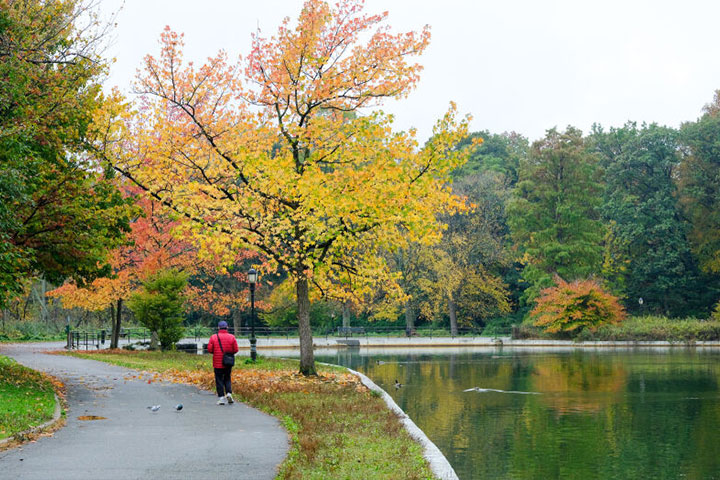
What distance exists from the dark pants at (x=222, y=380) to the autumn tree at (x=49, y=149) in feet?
14.6

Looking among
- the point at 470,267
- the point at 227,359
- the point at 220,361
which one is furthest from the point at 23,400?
the point at 470,267

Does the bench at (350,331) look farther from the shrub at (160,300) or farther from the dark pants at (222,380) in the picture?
the dark pants at (222,380)

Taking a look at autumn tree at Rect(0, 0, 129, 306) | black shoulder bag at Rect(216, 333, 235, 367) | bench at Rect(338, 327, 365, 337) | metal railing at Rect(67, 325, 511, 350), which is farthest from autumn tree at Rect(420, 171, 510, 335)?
black shoulder bag at Rect(216, 333, 235, 367)

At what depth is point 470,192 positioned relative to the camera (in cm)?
6756

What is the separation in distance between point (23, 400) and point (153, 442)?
455 centimetres

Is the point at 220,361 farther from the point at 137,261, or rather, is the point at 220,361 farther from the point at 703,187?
the point at 703,187

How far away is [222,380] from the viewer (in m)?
15.6

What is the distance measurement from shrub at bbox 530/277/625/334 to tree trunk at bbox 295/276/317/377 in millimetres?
32216

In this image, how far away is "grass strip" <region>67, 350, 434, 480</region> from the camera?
371 inches

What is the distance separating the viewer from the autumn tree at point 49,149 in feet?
48.8

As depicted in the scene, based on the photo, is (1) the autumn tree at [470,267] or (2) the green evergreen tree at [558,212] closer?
(2) the green evergreen tree at [558,212]

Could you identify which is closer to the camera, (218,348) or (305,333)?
(218,348)

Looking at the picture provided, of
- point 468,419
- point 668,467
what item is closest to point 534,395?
point 468,419

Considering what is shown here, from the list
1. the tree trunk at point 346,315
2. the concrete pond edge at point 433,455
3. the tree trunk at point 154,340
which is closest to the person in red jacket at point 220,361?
the concrete pond edge at point 433,455
